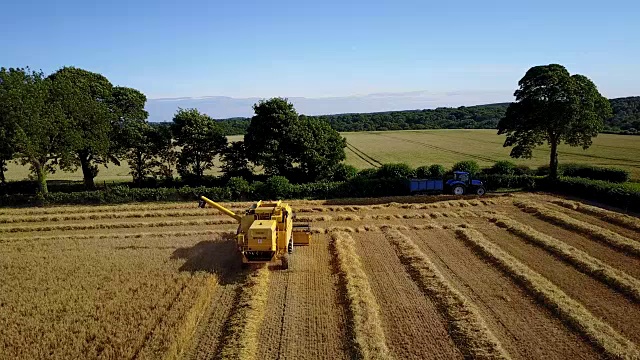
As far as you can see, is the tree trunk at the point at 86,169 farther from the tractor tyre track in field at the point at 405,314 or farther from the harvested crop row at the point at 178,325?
the tractor tyre track in field at the point at 405,314

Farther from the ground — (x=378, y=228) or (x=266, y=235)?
(x=266, y=235)

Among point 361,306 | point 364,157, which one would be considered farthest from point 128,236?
point 364,157

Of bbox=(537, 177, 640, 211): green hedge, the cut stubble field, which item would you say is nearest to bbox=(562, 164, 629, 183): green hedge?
bbox=(537, 177, 640, 211): green hedge

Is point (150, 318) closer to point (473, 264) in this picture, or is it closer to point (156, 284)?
point (156, 284)

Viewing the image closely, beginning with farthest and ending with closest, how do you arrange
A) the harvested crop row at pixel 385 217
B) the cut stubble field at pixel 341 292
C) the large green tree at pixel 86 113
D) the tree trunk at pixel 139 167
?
the tree trunk at pixel 139 167, the large green tree at pixel 86 113, the harvested crop row at pixel 385 217, the cut stubble field at pixel 341 292

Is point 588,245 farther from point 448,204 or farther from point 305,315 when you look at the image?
point 305,315

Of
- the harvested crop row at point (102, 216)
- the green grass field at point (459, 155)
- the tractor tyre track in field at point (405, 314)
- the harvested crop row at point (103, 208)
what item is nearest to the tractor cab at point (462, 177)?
the tractor tyre track in field at point (405, 314)

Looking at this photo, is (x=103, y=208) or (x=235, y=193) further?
(x=235, y=193)

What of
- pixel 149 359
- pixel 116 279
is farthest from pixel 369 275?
pixel 116 279
